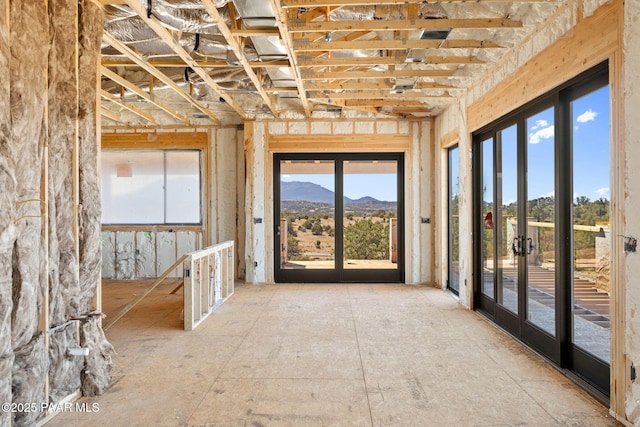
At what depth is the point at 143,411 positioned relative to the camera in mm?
2557

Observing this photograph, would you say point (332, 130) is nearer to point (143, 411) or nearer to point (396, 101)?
point (396, 101)

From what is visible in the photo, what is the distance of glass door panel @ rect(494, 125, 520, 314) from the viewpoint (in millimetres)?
4086

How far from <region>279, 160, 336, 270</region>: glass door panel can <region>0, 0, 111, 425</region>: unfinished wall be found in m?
4.29

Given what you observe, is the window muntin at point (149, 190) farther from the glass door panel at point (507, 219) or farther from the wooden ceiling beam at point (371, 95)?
the glass door panel at point (507, 219)

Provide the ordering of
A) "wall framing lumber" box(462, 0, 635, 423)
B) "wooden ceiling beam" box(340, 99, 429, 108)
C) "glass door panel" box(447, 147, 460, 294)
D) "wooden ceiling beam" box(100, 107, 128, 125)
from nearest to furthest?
"wall framing lumber" box(462, 0, 635, 423) → "wooden ceiling beam" box(340, 99, 429, 108) → "glass door panel" box(447, 147, 460, 294) → "wooden ceiling beam" box(100, 107, 128, 125)

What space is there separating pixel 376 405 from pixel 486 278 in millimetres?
2891

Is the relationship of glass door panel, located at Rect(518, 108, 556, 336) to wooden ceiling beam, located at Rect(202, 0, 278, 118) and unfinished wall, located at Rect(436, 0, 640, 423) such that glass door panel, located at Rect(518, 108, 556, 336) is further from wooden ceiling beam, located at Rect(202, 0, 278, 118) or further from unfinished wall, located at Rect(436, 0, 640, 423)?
wooden ceiling beam, located at Rect(202, 0, 278, 118)

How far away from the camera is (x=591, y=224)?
2922 millimetres

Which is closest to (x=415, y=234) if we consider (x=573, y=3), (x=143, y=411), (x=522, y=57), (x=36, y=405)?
(x=522, y=57)

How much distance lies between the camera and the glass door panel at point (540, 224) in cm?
341

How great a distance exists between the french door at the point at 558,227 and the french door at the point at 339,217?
2599 mm

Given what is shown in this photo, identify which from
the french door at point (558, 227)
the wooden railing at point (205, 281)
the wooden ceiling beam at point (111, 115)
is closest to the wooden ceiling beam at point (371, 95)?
the french door at point (558, 227)

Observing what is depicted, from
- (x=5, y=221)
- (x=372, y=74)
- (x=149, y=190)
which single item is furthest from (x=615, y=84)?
(x=149, y=190)

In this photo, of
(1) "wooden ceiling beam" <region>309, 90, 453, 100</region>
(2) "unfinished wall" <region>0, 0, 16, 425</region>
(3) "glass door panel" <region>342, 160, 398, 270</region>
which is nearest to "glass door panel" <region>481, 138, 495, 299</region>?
(1) "wooden ceiling beam" <region>309, 90, 453, 100</region>
